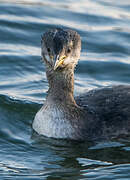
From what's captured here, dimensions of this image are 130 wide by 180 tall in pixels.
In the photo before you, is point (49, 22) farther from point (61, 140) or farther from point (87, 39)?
point (61, 140)

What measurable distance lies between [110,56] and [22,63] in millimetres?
2357

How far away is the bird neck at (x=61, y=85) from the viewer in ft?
34.1

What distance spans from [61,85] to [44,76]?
344cm

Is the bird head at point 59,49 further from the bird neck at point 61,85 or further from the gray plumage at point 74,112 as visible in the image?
the bird neck at point 61,85

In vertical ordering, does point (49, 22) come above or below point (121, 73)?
above

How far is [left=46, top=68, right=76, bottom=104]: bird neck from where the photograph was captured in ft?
34.1

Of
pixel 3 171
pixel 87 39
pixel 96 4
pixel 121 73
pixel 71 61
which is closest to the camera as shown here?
pixel 3 171

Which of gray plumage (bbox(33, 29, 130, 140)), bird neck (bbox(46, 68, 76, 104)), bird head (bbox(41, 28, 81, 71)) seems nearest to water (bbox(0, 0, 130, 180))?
gray plumage (bbox(33, 29, 130, 140))

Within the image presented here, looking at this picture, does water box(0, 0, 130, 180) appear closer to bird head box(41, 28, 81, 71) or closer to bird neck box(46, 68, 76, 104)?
bird neck box(46, 68, 76, 104)

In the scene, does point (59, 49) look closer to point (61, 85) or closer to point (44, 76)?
point (61, 85)

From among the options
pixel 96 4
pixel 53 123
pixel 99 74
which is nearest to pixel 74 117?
pixel 53 123

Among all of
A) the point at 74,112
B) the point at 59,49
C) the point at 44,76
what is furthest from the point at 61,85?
the point at 44,76

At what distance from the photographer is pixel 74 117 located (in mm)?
10547

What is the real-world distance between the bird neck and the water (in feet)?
2.52
